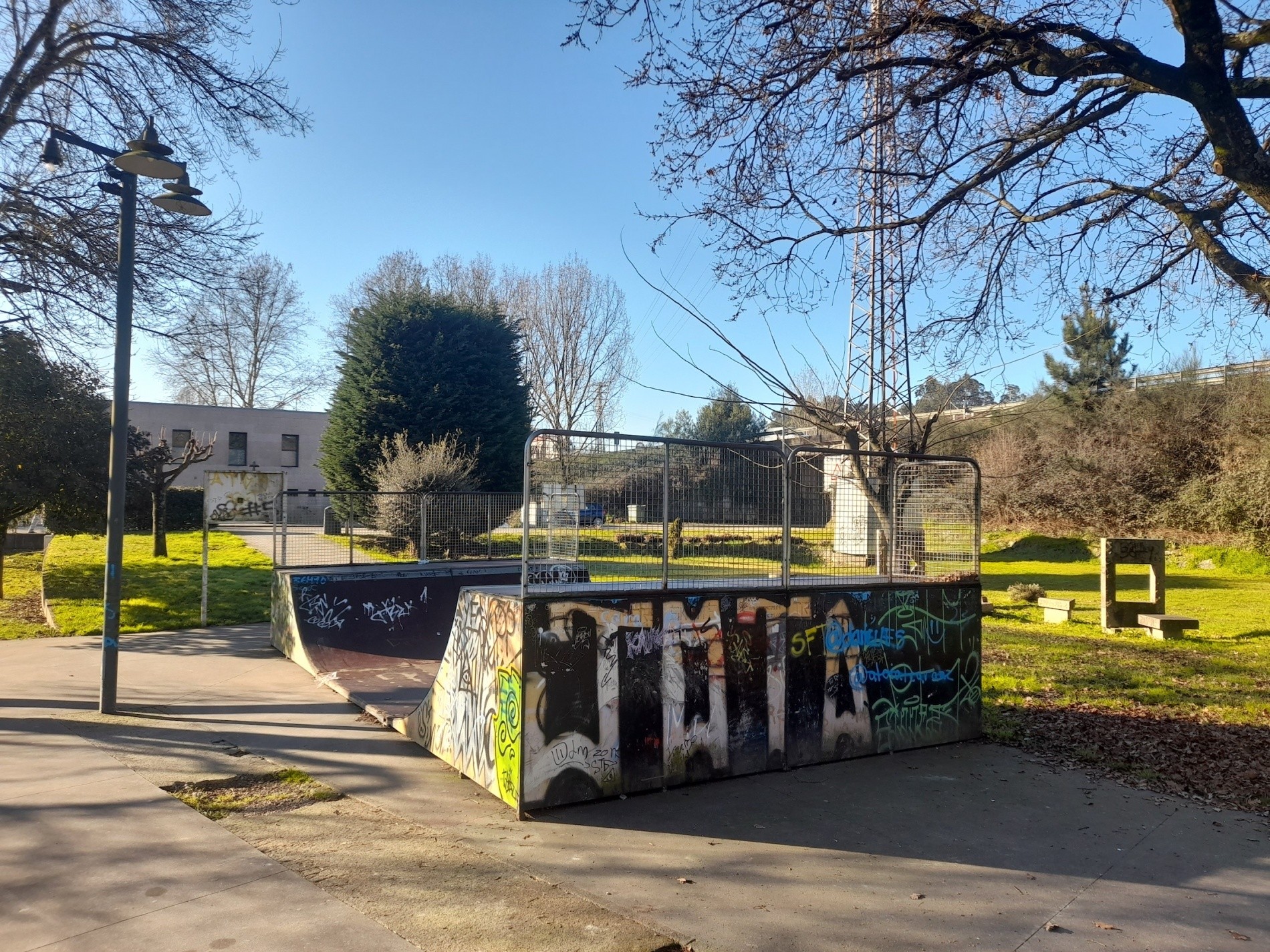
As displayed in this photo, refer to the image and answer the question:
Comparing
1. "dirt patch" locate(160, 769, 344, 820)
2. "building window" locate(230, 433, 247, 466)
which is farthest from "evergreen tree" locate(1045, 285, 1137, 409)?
"building window" locate(230, 433, 247, 466)

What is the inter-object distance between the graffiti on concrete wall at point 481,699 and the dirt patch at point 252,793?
3.26ft

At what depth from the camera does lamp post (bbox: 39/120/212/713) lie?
25.8 feet

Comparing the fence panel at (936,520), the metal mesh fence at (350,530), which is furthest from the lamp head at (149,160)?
the fence panel at (936,520)

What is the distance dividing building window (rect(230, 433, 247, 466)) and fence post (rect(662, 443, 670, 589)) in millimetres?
46897

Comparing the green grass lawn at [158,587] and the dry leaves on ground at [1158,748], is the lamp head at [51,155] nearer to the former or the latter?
the green grass lawn at [158,587]

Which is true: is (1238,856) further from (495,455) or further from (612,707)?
(495,455)

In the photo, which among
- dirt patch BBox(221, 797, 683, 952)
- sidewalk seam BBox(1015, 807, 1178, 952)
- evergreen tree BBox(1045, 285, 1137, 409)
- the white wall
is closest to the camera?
dirt patch BBox(221, 797, 683, 952)

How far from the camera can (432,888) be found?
4.39 metres

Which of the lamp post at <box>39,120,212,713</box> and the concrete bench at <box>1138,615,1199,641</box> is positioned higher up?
the lamp post at <box>39,120,212,713</box>

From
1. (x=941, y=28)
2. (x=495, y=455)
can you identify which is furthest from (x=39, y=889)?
(x=495, y=455)

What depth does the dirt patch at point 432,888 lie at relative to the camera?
3871mm

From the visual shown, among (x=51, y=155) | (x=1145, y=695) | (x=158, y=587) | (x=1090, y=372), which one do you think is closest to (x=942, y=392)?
(x=1145, y=695)

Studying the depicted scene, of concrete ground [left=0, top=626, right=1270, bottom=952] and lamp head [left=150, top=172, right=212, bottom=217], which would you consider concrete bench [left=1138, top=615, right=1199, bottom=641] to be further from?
lamp head [left=150, top=172, right=212, bottom=217]

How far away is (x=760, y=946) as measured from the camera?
386 centimetres
